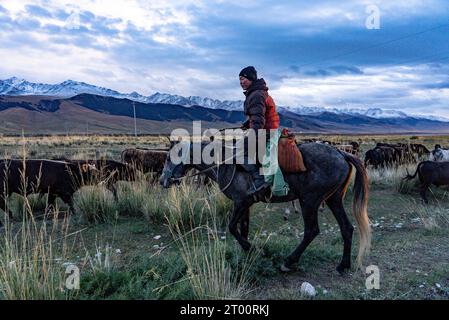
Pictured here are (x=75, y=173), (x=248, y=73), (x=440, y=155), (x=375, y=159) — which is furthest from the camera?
(x=375, y=159)

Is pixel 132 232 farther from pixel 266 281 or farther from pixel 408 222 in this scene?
pixel 408 222

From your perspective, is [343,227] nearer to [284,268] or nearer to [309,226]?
[309,226]

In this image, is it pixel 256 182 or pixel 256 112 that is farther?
pixel 256 182

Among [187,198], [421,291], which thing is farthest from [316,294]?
[187,198]

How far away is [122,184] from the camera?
1106cm

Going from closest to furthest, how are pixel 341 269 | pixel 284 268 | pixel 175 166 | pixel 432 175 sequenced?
pixel 284 268, pixel 341 269, pixel 175 166, pixel 432 175

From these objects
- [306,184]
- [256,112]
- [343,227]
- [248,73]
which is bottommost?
[343,227]

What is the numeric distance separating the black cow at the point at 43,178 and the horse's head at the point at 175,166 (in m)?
3.90

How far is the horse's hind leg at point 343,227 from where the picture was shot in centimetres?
560

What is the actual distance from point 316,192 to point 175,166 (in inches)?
89.7

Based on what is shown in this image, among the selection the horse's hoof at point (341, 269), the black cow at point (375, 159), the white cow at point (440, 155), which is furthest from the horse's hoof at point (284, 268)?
the white cow at point (440, 155)

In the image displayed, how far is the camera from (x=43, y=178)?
369 inches

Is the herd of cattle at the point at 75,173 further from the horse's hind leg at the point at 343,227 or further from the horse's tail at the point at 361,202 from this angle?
the horse's tail at the point at 361,202

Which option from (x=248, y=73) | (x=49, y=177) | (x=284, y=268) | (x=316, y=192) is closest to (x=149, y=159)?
(x=49, y=177)
